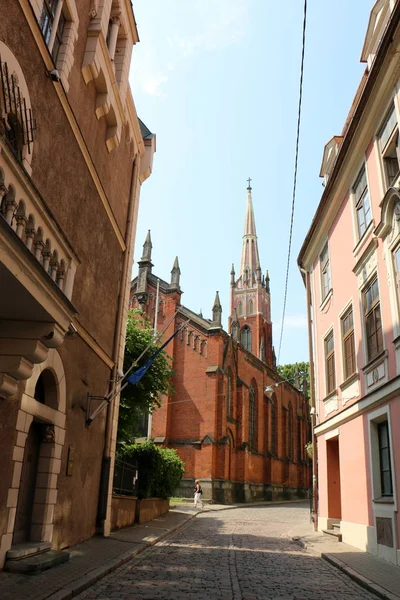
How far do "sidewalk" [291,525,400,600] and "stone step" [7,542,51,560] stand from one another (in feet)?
16.7

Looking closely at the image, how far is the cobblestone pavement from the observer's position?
6902 mm

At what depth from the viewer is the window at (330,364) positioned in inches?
629

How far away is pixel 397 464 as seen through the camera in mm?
10008

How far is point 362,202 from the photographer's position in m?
13.7

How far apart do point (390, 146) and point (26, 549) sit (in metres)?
10.7

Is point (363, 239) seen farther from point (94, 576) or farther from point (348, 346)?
point (94, 576)

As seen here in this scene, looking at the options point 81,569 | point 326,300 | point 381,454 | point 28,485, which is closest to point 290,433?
point 326,300

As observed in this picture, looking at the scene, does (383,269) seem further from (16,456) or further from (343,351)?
(16,456)

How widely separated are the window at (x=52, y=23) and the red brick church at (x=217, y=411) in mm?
19554

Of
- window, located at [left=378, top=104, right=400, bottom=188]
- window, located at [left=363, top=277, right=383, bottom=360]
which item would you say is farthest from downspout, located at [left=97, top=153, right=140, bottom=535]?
window, located at [left=378, top=104, right=400, bottom=188]

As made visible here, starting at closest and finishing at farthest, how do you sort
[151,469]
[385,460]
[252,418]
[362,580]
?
[362,580] → [385,460] → [151,469] → [252,418]

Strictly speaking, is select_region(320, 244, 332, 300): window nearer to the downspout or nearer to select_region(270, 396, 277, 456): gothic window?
the downspout

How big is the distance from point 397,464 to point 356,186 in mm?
7600

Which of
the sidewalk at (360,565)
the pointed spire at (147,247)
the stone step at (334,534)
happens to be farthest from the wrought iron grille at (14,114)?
the pointed spire at (147,247)
